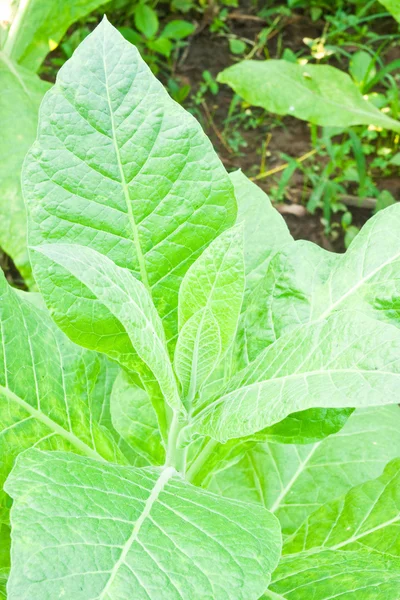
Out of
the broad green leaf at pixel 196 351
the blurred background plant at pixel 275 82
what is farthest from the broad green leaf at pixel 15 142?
the broad green leaf at pixel 196 351

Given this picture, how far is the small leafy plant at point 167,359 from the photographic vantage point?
0.78 m

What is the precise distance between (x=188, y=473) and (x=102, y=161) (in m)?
0.54

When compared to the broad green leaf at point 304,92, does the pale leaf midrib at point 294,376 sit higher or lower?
higher

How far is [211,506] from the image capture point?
3.00 ft

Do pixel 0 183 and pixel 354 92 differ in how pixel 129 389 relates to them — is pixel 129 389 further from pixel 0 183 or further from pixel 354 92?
pixel 354 92

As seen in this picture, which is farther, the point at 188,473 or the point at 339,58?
the point at 339,58

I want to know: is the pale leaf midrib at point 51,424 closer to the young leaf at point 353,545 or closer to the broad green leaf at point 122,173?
the broad green leaf at point 122,173

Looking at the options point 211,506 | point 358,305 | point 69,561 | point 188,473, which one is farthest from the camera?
point 188,473

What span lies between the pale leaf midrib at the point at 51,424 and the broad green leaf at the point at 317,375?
253 mm

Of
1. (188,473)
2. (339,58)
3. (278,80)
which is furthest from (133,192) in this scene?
(339,58)

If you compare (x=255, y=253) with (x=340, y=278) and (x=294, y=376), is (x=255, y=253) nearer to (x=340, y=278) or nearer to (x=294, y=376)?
(x=340, y=278)

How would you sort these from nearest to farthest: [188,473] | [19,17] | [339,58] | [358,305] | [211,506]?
[211,506]
[358,305]
[188,473]
[19,17]
[339,58]

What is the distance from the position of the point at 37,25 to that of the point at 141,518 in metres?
2.13

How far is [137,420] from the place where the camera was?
128 cm
